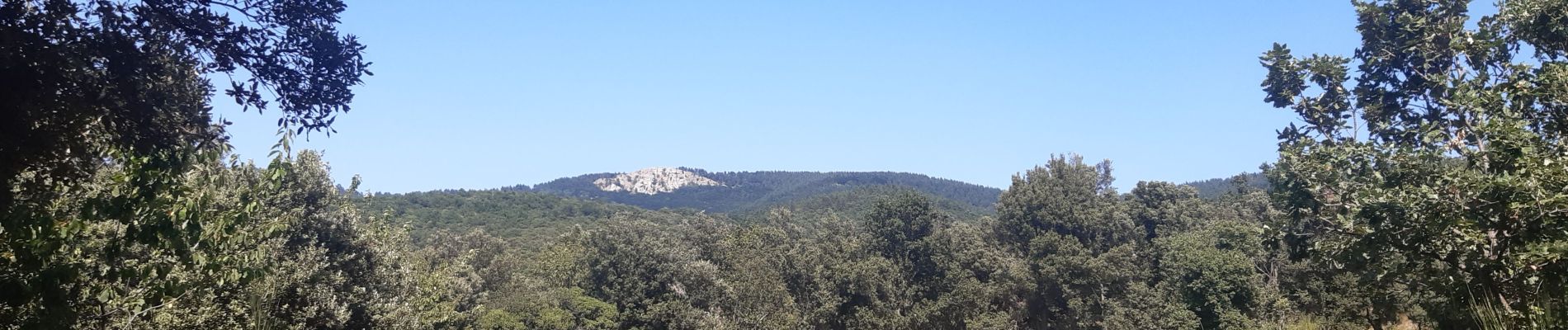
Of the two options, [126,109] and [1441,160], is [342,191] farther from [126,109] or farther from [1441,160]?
[1441,160]

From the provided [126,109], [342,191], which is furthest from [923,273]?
[126,109]

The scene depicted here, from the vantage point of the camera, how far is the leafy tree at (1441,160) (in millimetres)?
8703

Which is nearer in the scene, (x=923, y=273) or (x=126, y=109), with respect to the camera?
(x=126, y=109)

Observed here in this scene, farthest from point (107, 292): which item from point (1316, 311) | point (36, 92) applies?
point (1316, 311)

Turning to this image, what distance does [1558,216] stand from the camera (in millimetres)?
8156

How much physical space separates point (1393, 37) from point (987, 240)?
43.1 metres

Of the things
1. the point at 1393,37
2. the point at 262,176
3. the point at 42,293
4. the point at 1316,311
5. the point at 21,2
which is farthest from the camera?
the point at 1316,311

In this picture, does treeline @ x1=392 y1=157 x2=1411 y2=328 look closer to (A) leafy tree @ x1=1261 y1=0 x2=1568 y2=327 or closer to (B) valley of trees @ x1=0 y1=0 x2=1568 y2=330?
(B) valley of trees @ x1=0 y1=0 x2=1568 y2=330

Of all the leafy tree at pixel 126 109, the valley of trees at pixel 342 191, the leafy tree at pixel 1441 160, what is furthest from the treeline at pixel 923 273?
the leafy tree at pixel 126 109

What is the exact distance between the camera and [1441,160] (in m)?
11.9

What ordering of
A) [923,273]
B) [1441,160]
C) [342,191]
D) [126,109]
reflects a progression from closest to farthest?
[126,109] < [1441,160] < [342,191] < [923,273]

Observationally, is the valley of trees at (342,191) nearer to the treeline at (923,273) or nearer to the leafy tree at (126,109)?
the leafy tree at (126,109)

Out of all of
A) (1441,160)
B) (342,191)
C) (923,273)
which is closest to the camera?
(1441,160)

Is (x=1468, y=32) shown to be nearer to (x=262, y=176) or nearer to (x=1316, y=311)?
(x=262, y=176)
